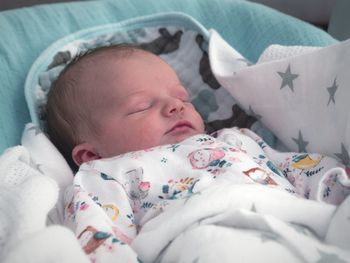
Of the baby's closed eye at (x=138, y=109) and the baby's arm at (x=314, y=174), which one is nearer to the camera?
the baby's arm at (x=314, y=174)

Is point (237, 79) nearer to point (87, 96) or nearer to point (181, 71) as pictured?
point (181, 71)

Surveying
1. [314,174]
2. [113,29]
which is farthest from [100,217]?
[113,29]

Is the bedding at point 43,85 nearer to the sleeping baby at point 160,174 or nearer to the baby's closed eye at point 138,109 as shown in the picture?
the sleeping baby at point 160,174

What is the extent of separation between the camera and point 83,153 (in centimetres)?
102

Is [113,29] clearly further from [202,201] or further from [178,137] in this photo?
[202,201]

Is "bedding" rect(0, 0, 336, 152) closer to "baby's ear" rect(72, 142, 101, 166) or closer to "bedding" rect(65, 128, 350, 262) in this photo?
"baby's ear" rect(72, 142, 101, 166)

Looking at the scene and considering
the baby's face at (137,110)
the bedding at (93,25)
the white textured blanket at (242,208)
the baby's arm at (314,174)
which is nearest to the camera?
the white textured blanket at (242,208)

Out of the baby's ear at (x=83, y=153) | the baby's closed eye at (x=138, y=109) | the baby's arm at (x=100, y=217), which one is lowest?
the baby's ear at (x=83, y=153)

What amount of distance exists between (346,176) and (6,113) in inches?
27.8

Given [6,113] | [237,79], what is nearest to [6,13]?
[6,113]

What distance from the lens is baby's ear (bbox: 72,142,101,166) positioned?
3.30 ft

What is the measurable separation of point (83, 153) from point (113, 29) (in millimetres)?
380

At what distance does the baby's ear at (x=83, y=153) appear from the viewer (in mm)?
1005

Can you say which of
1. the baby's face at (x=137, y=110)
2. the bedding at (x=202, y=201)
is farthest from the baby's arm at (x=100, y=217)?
the baby's face at (x=137, y=110)
